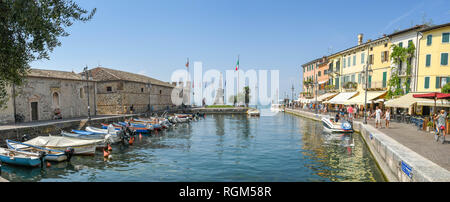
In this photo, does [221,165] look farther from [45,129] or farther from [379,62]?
[379,62]

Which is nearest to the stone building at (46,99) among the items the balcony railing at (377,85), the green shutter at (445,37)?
the balcony railing at (377,85)

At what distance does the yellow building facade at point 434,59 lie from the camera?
23328 millimetres

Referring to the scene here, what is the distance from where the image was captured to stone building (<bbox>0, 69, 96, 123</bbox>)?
78.6ft

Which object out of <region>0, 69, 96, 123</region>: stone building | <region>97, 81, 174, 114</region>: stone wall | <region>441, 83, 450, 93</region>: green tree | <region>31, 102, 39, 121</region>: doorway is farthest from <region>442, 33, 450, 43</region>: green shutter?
<region>31, 102, 39, 121</region>: doorway

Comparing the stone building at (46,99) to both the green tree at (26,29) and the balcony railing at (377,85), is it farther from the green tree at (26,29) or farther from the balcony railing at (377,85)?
the balcony railing at (377,85)

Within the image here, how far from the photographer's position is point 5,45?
8.09 meters

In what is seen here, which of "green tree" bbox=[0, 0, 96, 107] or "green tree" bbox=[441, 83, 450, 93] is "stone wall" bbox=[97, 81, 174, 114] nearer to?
"green tree" bbox=[0, 0, 96, 107]

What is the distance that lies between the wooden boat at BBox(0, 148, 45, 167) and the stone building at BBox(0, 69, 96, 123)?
10864mm

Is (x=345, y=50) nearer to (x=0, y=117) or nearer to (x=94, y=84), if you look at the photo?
(x=94, y=84)

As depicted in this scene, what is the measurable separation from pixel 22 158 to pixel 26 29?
8.54 meters

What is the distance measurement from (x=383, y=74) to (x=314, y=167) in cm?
2453

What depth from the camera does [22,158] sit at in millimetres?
13062

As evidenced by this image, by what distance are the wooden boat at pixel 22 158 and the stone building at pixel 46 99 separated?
10864 millimetres

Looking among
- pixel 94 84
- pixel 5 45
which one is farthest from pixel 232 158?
pixel 94 84
